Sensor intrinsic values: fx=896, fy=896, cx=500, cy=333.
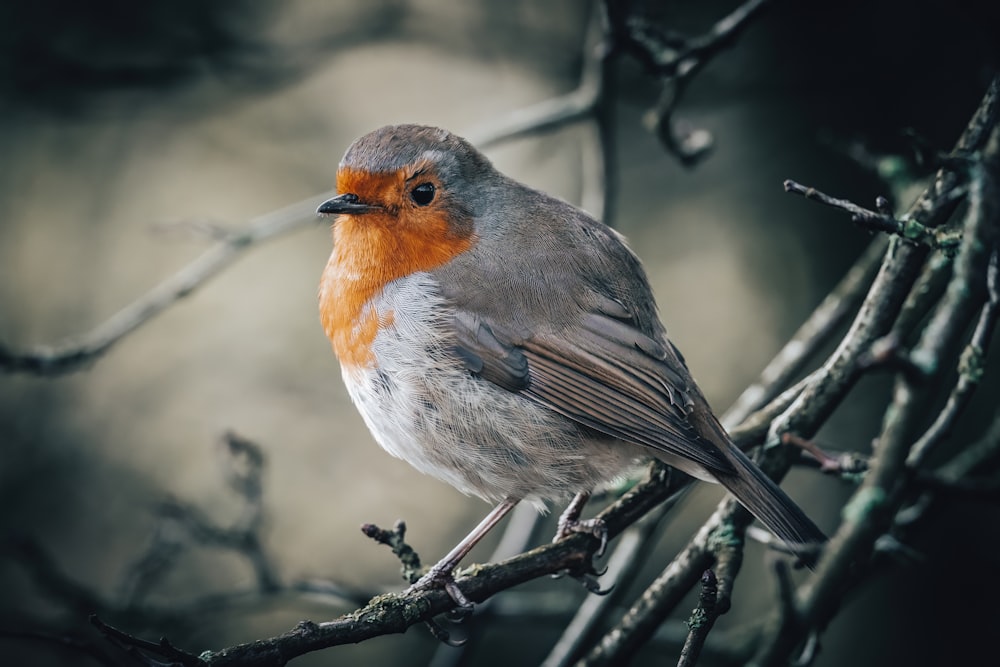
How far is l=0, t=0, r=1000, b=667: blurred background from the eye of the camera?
440 cm

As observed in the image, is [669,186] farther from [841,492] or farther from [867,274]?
[867,274]

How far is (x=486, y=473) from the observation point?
276cm

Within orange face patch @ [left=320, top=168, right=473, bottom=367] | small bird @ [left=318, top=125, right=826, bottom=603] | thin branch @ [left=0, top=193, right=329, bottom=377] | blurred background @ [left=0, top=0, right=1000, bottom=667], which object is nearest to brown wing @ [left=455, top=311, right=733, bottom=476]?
small bird @ [left=318, top=125, right=826, bottom=603]

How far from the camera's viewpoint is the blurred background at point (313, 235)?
14.4 ft

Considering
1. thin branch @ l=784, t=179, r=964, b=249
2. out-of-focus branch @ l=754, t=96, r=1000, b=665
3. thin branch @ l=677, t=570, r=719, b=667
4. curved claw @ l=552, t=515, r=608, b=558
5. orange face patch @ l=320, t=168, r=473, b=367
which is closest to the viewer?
out-of-focus branch @ l=754, t=96, r=1000, b=665

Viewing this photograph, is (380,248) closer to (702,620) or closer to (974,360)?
(702,620)

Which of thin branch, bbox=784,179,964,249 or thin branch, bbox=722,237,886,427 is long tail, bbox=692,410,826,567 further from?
thin branch, bbox=784,179,964,249

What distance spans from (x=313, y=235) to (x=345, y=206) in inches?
126

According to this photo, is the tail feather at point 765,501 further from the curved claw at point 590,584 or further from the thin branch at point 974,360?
the curved claw at point 590,584

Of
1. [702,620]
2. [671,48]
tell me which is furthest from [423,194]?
[702,620]

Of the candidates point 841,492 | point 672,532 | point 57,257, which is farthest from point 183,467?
point 841,492

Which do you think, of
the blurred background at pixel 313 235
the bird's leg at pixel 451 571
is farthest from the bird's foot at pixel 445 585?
the blurred background at pixel 313 235

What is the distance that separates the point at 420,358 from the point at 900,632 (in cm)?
291

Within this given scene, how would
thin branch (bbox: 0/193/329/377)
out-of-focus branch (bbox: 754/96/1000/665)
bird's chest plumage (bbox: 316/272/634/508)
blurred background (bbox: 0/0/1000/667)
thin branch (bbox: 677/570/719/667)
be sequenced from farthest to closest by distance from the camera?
1. blurred background (bbox: 0/0/1000/667)
2. thin branch (bbox: 0/193/329/377)
3. bird's chest plumage (bbox: 316/272/634/508)
4. thin branch (bbox: 677/570/719/667)
5. out-of-focus branch (bbox: 754/96/1000/665)
